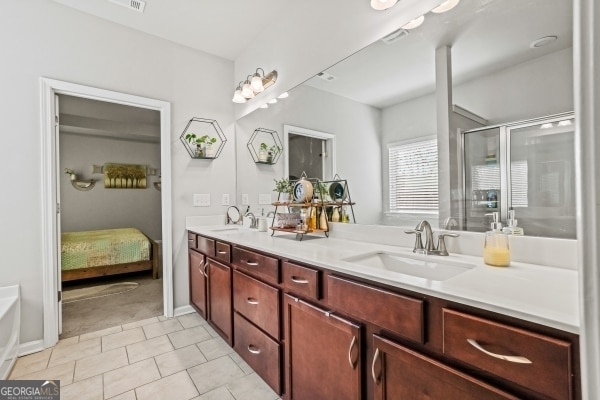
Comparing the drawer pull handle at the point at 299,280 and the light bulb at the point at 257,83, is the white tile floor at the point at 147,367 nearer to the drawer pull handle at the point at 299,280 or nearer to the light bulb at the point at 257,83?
the drawer pull handle at the point at 299,280

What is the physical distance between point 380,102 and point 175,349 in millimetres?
2314

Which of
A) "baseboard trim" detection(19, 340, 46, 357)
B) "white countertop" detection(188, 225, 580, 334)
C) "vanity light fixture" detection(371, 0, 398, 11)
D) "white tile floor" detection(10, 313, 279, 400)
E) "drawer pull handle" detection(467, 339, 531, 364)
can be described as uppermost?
"vanity light fixture" detection(371, 0, 398, 11)

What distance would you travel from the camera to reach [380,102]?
1.69 metres

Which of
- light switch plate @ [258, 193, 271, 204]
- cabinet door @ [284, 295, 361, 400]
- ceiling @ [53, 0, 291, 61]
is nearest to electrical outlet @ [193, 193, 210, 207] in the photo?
light switch plate @ [258, 193, 271, 204]

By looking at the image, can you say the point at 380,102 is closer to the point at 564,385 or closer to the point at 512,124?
the point at 512,124

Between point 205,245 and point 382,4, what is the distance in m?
2.13

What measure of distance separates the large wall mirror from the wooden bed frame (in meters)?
3.22

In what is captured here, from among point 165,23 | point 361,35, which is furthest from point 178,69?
point 361,35

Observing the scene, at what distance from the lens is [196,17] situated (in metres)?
2.35

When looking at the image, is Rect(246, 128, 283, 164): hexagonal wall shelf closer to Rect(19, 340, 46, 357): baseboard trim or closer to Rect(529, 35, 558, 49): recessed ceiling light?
Rect(529, 35, 558, 49): recessed ceiling light

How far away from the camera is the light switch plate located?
2.66 m

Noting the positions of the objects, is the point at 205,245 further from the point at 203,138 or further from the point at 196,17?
the point at 196,17

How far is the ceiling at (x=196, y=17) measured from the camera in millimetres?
2199

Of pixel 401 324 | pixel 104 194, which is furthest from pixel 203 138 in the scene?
pixel 104 194
